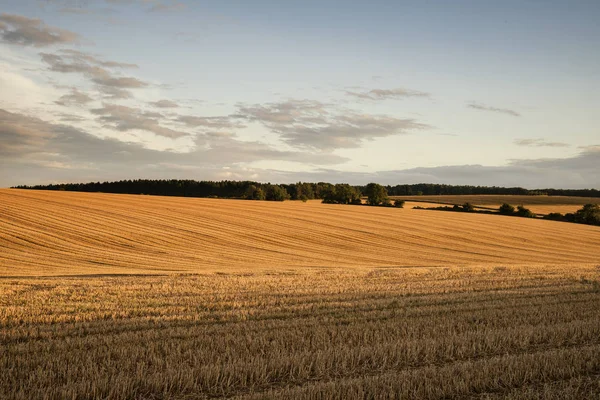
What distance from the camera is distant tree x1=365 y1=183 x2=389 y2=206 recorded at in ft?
273

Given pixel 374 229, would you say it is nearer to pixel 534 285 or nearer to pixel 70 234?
pixel 70 234

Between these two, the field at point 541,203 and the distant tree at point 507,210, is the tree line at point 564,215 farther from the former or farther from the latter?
the field at point 541,203

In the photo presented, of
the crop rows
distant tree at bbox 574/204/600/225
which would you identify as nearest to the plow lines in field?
the crop rows

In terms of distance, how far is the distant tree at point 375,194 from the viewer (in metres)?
83.2

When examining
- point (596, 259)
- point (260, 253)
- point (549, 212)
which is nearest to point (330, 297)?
point (260, 253)

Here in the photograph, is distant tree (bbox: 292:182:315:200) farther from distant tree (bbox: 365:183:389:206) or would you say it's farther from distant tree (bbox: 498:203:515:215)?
distant tree (bbox: 498:203:515:215)

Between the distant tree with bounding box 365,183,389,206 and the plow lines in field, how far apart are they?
23.6m

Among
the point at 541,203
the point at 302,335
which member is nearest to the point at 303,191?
the point at 541,203

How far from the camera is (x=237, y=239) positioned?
39.0 meters

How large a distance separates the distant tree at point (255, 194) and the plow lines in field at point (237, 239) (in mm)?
28906

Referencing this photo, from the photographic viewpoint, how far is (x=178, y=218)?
150 feet

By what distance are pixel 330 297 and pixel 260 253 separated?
69.3ft

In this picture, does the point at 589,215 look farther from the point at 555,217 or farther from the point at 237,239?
the point at 237,239

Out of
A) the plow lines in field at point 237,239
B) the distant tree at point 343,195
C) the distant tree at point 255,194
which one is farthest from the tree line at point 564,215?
the distant tree at point 255,194
